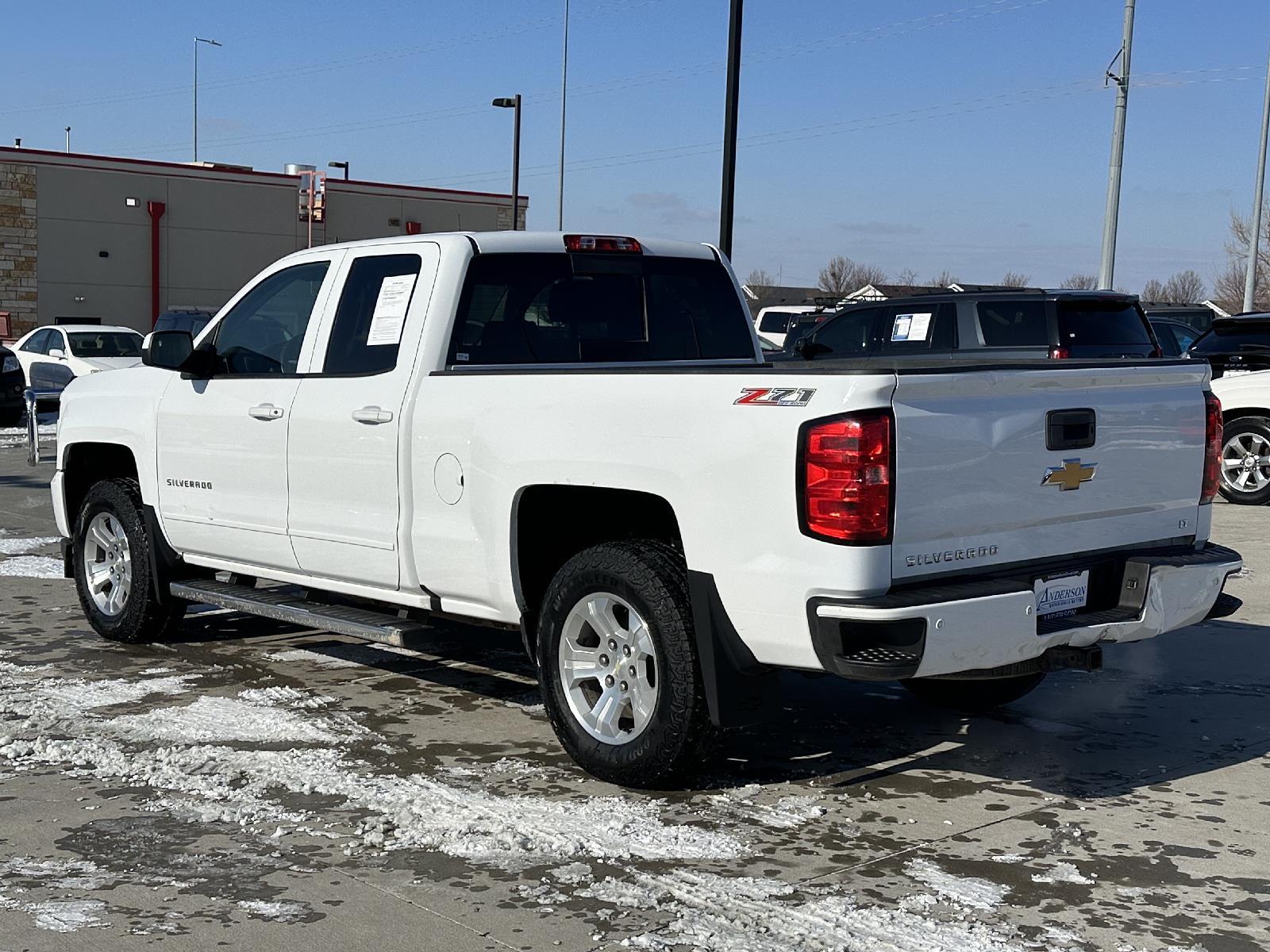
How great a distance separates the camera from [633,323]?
22.7 ft

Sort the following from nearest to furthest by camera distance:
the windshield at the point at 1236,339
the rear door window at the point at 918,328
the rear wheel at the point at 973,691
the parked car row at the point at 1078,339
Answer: the rear wheel at the point at 973,691 → the parked car row at the point at 1078,339 → the windshield at the point at 1236,339 → the rear door window at the point at 918,328

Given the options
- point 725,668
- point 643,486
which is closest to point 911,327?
point 643,486

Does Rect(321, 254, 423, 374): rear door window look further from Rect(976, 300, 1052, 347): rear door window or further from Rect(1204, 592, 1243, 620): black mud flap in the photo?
Rect(976, 300, 1052, 347): rear door window

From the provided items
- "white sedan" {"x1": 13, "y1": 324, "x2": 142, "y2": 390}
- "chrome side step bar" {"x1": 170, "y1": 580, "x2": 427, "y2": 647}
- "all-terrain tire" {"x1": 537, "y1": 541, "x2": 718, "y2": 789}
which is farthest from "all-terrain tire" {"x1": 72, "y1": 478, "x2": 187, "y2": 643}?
"white sedan" {"x1": 13, "y1": 324, "x2": 142, "y2": 390}

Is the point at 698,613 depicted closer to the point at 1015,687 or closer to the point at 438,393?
the point at 438,393

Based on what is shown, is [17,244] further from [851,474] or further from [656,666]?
[851,474]

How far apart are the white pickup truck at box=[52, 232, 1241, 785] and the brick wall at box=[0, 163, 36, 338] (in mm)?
38423

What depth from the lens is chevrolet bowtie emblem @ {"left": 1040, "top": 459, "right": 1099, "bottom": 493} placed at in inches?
206

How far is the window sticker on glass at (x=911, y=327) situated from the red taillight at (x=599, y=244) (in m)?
9.59

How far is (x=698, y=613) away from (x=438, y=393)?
1553 millimetres

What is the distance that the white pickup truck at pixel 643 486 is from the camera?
15.8 ft

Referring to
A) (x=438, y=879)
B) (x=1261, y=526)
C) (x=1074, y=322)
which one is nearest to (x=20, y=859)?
(x=438, y=879)

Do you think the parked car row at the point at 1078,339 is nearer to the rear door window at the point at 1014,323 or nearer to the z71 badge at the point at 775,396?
the rear door window at the point at 1014,323

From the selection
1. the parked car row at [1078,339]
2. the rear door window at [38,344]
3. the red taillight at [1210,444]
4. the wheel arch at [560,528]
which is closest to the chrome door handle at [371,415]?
the wheel arch at [560,528]
